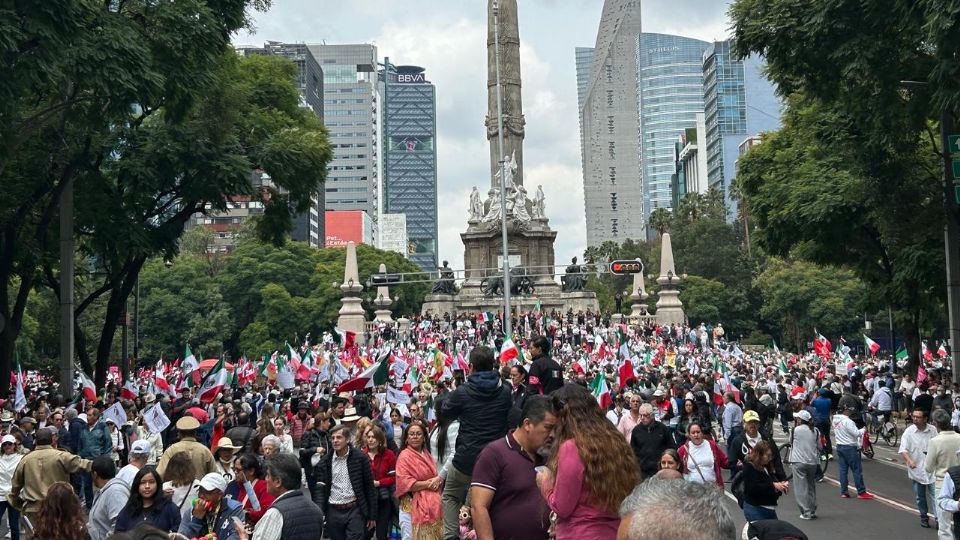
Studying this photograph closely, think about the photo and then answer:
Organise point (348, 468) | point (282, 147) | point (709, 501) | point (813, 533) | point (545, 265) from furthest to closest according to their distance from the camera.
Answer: point (545, 265) → point (282, 147) → point (813, 533) → point (348, 468) → point (709, 501)

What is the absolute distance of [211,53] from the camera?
2361cm

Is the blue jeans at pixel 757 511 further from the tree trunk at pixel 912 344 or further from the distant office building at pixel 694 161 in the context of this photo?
the distant office building at pixel 694 161

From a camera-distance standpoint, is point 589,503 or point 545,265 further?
point 545,265

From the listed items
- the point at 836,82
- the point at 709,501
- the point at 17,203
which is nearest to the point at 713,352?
the point at 836,82

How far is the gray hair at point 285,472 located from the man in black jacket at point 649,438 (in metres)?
4.66

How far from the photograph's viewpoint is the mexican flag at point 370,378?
18.1 metres

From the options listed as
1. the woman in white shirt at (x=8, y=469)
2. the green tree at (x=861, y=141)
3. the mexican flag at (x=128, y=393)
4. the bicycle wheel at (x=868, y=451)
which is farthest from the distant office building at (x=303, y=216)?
the woman in white shirt at (x=8, y=469)

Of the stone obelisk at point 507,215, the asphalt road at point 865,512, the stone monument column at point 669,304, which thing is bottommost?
the asphalt road at point 865,512

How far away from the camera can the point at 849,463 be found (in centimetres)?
1602

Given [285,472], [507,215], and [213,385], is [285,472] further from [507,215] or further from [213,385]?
[507,215]

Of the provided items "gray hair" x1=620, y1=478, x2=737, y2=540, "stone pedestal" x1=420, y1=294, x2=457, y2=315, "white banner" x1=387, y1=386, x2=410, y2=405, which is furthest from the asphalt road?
"stone pedestal" x1=420, y1=294, x2=457, y2=315

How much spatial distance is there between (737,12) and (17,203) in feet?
52.4

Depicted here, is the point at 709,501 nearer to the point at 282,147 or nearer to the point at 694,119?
the point at 282,147

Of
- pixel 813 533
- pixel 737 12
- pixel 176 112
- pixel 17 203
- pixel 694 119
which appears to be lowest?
pixel 813 533
